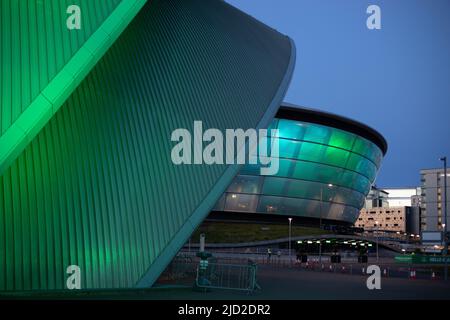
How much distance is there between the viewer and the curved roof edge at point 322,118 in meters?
64.1

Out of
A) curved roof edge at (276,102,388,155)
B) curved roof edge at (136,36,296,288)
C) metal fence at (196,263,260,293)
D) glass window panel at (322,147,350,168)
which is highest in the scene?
curved roof edge at (276,102,388,155)

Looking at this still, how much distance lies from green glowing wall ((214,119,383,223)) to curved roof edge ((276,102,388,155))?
1.87ft

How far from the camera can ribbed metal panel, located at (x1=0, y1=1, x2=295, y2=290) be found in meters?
12.5

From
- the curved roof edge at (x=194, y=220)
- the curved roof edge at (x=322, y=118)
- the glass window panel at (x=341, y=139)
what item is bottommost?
the curved roof edge at (x=194, y=220)

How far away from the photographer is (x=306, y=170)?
223 ft

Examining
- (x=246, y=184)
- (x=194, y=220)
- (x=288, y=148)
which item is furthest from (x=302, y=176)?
(x=194, y=220)

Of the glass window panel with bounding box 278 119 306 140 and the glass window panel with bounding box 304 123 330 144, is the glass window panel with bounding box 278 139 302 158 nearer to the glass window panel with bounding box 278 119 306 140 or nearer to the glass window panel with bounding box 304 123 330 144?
the glass window panel with bounding box 278 119 306 140

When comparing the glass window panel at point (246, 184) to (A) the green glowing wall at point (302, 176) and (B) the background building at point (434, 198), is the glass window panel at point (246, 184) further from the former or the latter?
(B) the background building at point (434, 198)

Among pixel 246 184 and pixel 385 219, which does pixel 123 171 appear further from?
pixel 385 219

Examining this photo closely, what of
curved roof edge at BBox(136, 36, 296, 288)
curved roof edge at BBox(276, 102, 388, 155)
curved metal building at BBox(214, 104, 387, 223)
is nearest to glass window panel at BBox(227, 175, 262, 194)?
curved metal building at BBox(214, 104, 387, 223)

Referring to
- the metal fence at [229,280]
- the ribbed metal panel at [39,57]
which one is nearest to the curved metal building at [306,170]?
the metal fence at [229,280]

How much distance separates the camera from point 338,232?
70.2 metres

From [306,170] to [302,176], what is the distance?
916 millimetres
